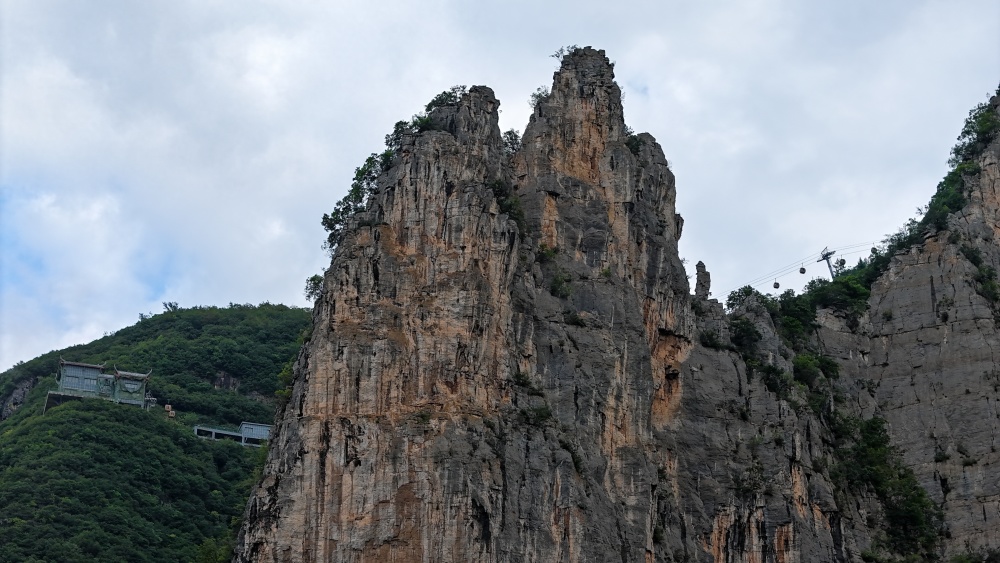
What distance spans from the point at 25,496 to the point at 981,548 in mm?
48333

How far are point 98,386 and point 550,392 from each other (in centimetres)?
4218

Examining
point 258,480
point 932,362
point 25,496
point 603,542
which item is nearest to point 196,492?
point 25,496

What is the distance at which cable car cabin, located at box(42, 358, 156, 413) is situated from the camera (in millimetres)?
112625

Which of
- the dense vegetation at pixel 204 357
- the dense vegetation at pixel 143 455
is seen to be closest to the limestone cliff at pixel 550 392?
the dense vegetation at pixel 143 455

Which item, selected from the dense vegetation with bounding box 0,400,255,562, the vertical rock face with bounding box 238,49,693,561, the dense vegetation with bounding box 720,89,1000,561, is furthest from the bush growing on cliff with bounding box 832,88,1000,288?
the dense vegetation with bounding box 0,400,255,562

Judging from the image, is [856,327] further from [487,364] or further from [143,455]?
[143,455]

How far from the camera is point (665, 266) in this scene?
90562 millimetres

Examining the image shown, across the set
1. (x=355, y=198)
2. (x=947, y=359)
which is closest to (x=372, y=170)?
(x=355, y=198)

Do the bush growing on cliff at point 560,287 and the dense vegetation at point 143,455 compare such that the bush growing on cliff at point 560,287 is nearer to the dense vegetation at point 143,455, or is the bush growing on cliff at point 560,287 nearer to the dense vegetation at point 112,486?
the dense vegetation at point 143,455

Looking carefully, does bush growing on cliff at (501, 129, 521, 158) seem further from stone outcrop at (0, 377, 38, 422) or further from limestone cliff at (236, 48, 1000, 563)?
stone outcrop at (0, 377, 38, 422)

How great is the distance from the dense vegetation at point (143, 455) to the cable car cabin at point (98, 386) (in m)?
1.72

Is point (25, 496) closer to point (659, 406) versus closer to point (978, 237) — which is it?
point (659, 406)

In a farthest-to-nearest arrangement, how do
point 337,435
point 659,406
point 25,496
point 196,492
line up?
1. point 196,492
2. point 25,496
3. point 659,406
4. point 337,435

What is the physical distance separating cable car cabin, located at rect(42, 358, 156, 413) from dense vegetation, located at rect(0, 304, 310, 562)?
5.63 ft
